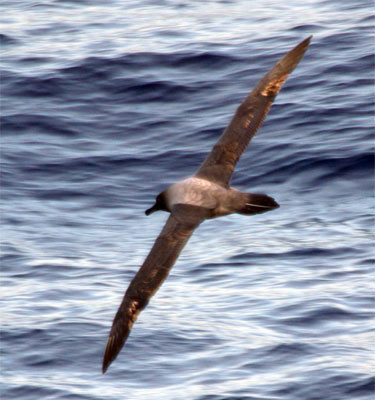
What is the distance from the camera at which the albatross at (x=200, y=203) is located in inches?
283

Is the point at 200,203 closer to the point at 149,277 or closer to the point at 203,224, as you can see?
the point at 149,277

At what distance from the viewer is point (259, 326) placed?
926 centimetres

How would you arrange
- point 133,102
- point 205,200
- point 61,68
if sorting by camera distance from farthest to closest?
point 61,68
point 133,102
point 205,200

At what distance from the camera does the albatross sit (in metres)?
7.18

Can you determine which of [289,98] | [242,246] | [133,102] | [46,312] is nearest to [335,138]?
[289,98]

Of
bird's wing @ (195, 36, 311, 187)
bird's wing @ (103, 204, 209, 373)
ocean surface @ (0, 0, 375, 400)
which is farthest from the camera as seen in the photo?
ocean surface @ (0, 0, 375, 400)

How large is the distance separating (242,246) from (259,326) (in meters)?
1.77

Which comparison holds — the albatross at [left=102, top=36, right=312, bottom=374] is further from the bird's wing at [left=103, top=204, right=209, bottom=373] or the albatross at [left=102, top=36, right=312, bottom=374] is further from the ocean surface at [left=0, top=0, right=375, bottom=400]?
the ocean surface at [left=0, top=0, right=375, bottom=400]

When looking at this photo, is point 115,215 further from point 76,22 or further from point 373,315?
point 76,22

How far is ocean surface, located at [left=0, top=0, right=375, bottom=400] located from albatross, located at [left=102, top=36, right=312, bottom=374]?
1.44 meters

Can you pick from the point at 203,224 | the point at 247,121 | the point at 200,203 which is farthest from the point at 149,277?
the point at 203,224

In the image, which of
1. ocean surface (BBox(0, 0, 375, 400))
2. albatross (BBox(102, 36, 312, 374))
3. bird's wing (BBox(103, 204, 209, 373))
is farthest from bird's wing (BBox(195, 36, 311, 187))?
ocean surface (BBox(0, 0, 375, 400))

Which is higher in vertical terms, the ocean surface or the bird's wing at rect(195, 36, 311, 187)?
the bird's wing at rect(195, 36, 311, 187)

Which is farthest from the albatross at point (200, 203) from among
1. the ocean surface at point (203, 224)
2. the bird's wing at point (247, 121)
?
the ocean surface at point (203, 224)
